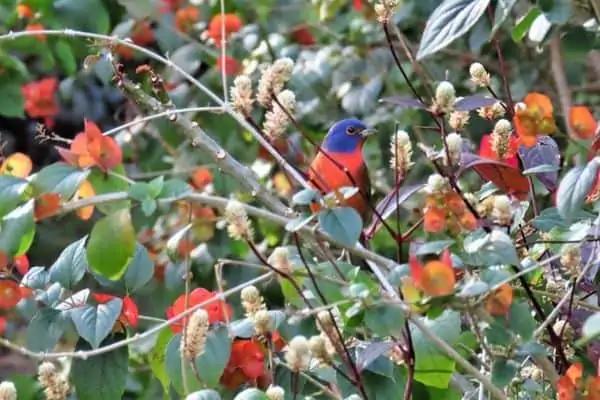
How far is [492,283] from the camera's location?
47.7 inches

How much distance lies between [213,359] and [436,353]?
0.25 meters

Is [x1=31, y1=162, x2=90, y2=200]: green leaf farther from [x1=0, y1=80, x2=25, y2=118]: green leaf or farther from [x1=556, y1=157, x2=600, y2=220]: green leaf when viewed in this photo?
[x1=0, y1=80, x2=25, y2=118]: green leaf

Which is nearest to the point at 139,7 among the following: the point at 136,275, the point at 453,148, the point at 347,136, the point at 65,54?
the point at 65,54

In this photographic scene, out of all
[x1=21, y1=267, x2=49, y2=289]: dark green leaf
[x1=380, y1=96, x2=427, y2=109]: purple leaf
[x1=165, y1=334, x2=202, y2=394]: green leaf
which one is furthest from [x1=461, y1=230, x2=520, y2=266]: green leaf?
[x1=21, y1=267, x2=49, y2=289]: dark green leaf

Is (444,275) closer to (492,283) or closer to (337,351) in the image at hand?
(492,283)

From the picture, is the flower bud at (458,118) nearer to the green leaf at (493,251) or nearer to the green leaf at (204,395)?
the green leaf at (493,251)

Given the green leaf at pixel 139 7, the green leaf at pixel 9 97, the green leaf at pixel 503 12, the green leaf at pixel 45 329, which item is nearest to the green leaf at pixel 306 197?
the green leaf at pixel 45 329

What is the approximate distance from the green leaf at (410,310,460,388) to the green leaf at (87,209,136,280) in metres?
0.34

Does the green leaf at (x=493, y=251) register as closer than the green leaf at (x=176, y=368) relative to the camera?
Yes

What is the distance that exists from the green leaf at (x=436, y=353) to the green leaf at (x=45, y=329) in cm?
42

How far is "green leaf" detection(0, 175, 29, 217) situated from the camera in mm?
1428

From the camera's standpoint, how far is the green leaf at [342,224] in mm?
1284

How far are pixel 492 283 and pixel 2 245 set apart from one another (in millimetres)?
561

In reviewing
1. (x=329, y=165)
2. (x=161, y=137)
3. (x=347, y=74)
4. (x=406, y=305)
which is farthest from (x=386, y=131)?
(x=406, y=305)
